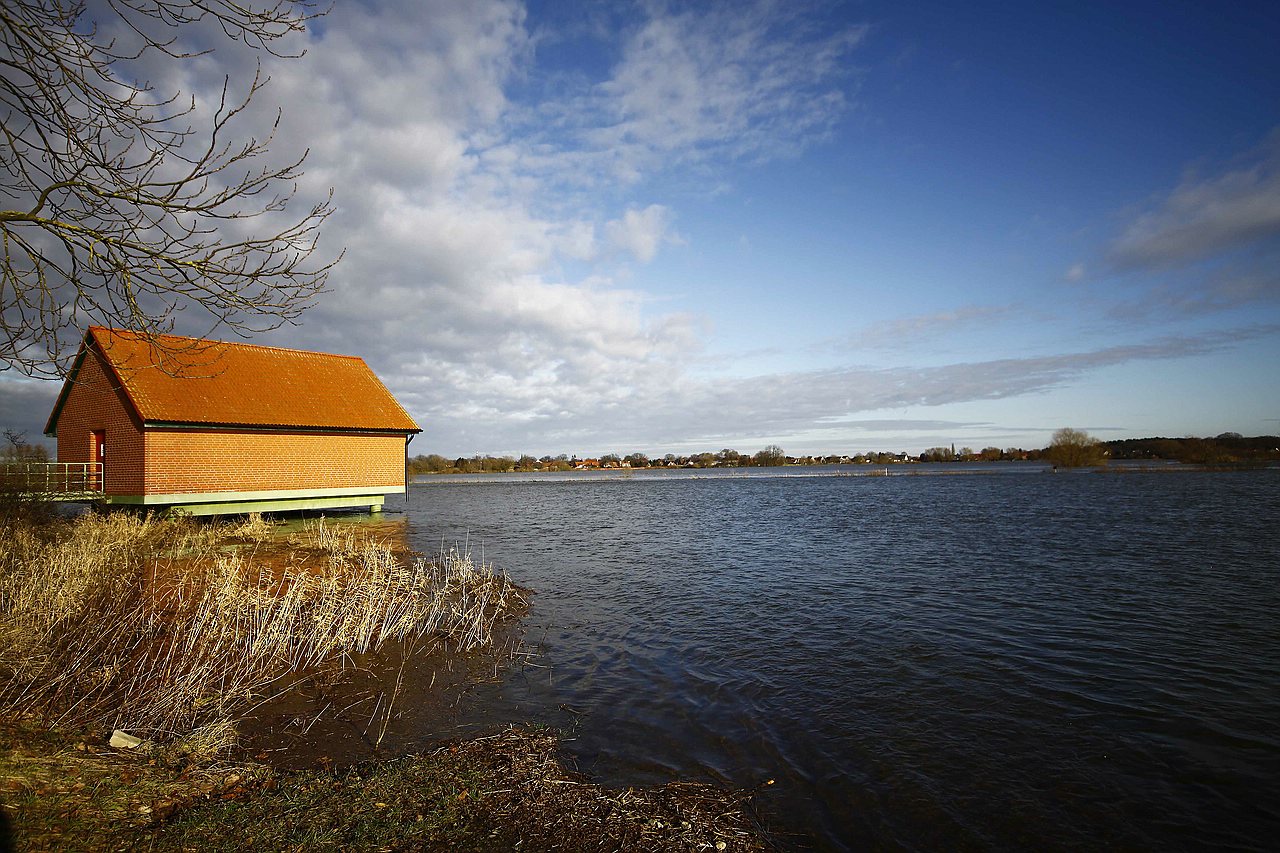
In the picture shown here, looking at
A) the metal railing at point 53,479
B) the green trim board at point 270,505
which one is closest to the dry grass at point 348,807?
the metal railing at point 53,479

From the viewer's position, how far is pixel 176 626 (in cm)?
833

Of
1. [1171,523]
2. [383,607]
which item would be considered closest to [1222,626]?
[383,607]

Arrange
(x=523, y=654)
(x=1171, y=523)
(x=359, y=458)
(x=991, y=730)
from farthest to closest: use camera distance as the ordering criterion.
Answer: (x=359, y=458) < (x=1171, y=523) < (x=523, y=654) < (x=991, y=730)

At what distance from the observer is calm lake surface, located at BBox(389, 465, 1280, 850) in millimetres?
5332

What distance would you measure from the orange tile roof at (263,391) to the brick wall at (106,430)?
38.5 inches

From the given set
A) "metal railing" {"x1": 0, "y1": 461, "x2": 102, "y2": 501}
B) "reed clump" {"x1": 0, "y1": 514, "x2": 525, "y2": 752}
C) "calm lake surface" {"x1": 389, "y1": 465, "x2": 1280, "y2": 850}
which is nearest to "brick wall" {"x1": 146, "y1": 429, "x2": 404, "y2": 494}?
"metal railing" {"x1": 0, "y1": 461, "x2": 102, "y2": 501}

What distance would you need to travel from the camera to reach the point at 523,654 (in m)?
9.14

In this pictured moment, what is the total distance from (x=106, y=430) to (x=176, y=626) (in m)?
19.9

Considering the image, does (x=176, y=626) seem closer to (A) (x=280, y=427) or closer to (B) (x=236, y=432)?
(B) (x=236, y=432)

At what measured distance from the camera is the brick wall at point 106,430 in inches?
845

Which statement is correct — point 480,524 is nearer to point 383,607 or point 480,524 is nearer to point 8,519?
point 8,519

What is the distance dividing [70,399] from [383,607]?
24.5 m

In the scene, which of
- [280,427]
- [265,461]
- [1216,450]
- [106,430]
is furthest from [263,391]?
[1216,450]

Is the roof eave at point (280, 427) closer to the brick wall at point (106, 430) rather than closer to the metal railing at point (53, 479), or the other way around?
the brick wall at point (106, 430)
